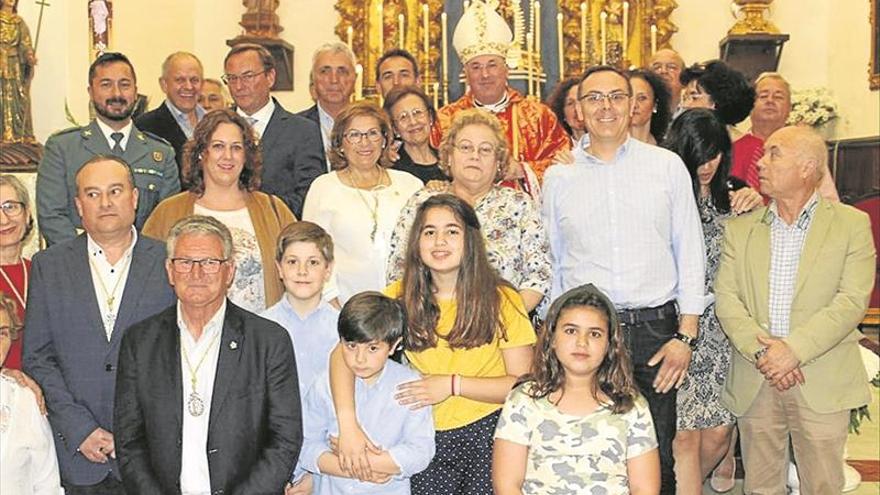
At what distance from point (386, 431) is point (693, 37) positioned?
6430 millimetres

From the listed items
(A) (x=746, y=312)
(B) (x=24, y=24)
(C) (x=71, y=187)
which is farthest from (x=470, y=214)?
(B) (x=24, y=24)

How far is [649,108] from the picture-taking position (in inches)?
183

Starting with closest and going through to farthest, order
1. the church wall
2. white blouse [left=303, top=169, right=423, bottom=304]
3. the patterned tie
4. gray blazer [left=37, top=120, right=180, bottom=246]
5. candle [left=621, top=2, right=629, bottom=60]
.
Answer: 1. white blouse [left=303, top=169, right=423, bottom=304]
2. gray blazer [left=37, top=120, right=180, bottom=246]
3. the patterned tie
4. candle [left=621, top=2, right=629, bottom=60]
5. the church wall

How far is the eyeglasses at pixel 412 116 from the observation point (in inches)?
182

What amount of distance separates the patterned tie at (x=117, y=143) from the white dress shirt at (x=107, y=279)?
1040mm

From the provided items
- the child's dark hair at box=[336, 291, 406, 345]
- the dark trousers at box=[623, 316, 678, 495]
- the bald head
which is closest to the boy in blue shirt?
the child's dark hair at box=[336, 291, 406, 345]

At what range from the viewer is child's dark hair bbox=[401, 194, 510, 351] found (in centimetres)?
360

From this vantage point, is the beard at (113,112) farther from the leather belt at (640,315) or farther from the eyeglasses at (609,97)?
the leather belt at (640,315)

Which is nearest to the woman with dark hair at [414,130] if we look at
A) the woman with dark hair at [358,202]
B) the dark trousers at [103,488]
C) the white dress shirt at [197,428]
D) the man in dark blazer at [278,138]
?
the woman with dark hair at [358,202]

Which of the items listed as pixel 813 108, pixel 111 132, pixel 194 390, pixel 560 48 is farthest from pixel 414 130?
pixel 813 108

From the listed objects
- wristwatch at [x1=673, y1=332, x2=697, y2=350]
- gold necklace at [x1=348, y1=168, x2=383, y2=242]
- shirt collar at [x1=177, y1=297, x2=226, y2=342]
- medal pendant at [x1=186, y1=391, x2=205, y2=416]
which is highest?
gold necklace at [x1=348, y1=168, x2=383, y2=242]

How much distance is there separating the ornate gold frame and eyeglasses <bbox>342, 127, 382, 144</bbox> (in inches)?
210

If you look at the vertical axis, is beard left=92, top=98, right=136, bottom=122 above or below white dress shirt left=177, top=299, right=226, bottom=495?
above

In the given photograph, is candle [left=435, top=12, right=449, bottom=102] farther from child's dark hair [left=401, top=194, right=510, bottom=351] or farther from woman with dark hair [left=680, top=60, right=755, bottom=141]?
child's dark hair [left=401, top=194, right=510, bottom=351]
